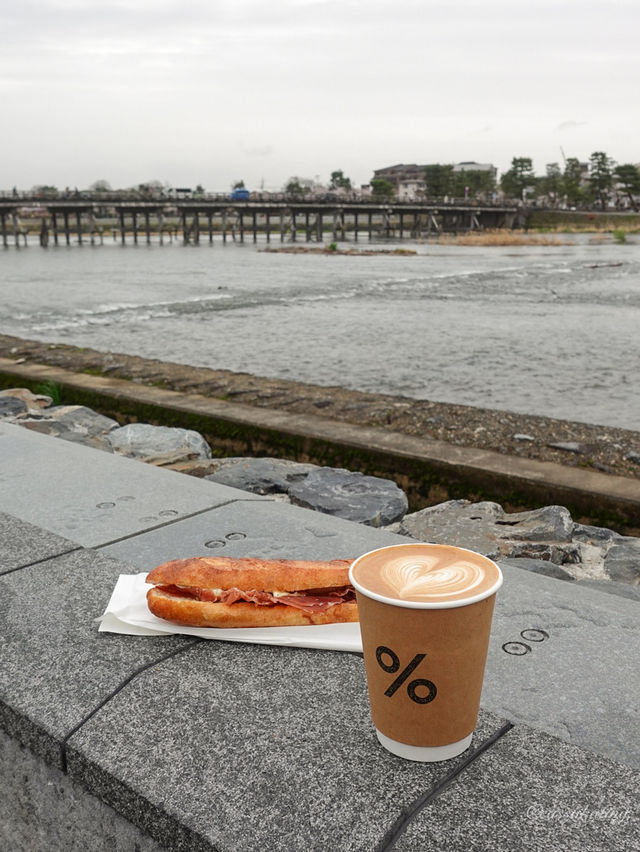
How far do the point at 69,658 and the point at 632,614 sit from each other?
1593 millimetres

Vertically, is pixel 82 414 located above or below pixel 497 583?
below

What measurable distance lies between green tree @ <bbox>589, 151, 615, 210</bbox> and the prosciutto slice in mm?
128462

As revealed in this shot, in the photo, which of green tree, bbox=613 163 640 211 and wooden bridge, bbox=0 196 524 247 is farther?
green tree, bbox=613 163 640 211

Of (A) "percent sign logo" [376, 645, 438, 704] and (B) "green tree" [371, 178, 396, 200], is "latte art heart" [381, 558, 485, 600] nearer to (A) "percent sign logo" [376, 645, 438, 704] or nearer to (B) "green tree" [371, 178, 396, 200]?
(A) "percent sign logo" [376, 645, 438, 704]

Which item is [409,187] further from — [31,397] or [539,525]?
[539,525]

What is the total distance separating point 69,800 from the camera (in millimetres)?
1629

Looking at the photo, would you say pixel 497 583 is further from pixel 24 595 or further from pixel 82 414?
pixel 82 414

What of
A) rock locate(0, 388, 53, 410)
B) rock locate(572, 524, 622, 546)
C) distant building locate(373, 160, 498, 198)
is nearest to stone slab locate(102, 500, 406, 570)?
rock locate(572, 524, 622, 546)

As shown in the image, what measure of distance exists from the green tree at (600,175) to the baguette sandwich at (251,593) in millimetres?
128458

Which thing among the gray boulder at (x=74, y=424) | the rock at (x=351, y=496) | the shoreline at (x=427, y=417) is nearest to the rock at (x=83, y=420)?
the gray boulder at (x=74, y=424)

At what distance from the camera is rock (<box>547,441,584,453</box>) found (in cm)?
588

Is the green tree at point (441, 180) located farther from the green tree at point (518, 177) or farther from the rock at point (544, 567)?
the rock at point (544, 567)

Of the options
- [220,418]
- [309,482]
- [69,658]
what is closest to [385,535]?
[69,658]

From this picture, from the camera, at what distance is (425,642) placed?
4.12 ft
